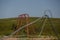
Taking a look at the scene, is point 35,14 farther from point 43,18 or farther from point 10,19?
point 10,19

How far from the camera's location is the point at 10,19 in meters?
1.98

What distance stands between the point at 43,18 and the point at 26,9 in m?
0.24

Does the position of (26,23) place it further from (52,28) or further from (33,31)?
(52,28)

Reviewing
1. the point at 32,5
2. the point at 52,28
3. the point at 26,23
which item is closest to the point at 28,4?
the point at 32,5

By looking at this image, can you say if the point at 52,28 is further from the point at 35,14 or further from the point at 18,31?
the point at 18,31

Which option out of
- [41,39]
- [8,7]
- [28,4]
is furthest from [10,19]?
[41,39]

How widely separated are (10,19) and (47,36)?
0.49 meters

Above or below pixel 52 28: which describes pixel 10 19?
above

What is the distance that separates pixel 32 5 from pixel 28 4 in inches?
2.0

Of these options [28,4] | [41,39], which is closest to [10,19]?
[28,4]

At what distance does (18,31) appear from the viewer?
1949 millimetres

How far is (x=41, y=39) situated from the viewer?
6.35 feet

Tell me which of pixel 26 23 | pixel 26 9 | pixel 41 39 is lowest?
pixel 41 39

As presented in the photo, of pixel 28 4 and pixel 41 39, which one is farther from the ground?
pixel 28 4
